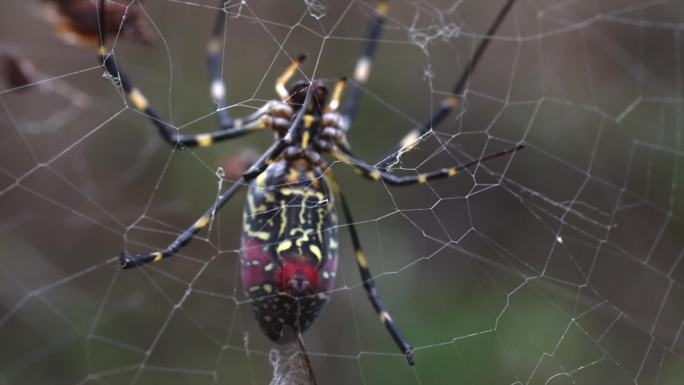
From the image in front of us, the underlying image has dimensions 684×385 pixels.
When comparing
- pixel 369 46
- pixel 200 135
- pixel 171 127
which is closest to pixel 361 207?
pixel 369 46

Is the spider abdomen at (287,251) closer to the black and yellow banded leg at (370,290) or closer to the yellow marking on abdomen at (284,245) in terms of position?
the yellow marking on abdomen at (284,245)

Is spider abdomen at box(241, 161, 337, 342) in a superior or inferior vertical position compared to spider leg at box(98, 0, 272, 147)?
inferior

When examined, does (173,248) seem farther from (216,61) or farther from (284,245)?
(216,61)

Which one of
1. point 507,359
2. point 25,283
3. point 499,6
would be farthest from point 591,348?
point 25,283

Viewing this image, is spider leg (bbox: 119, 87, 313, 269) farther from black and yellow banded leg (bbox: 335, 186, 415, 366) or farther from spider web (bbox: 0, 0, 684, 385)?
spider web (bbox: 0, 0, 684, 385)

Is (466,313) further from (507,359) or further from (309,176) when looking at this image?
(309,176)

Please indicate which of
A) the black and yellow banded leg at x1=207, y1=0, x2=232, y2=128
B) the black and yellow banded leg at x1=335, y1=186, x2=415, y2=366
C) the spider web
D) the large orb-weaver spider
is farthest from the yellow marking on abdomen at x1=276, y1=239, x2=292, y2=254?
the spider web

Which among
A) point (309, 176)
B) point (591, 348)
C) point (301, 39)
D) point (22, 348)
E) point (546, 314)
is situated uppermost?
point (301, 39)
